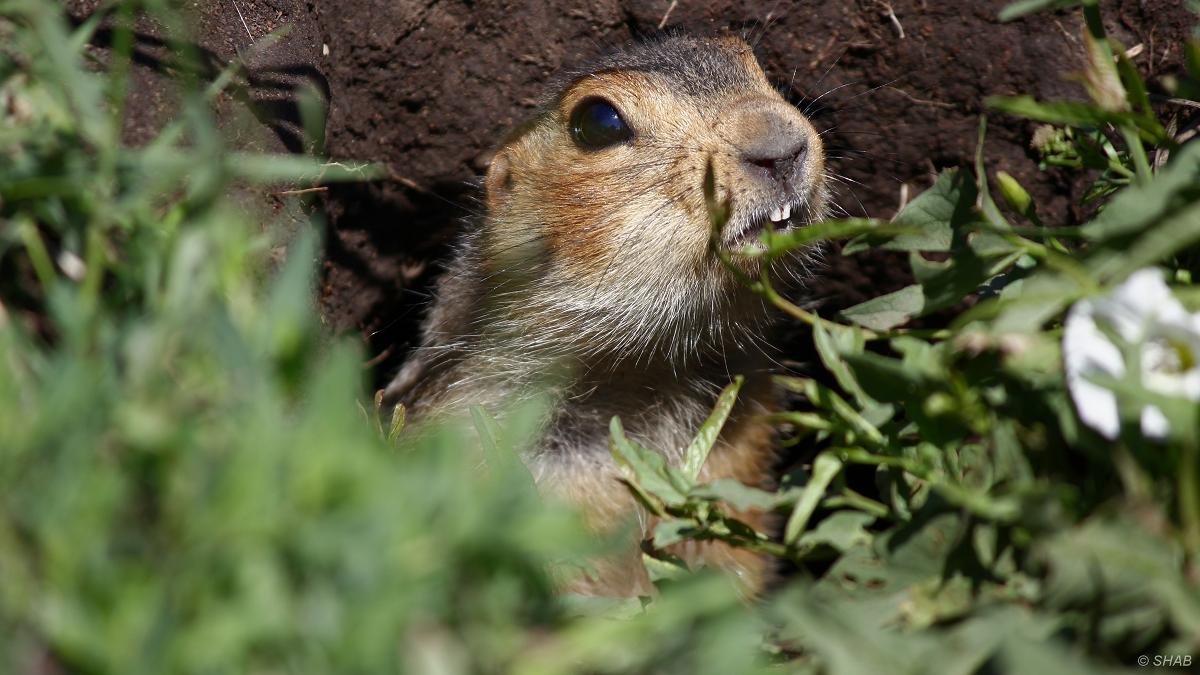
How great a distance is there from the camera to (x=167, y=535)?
60.7 inches

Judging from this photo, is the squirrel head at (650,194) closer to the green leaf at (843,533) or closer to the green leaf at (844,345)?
the green leaf at (844,345)

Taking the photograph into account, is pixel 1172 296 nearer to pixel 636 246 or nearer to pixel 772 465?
pixel 636 246

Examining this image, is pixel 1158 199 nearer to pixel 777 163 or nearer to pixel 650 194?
pixel 777 163

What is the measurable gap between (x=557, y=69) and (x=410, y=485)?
5.45 metres

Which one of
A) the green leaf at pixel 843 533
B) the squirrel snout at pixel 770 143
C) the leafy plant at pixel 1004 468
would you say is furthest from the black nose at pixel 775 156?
the green leaf at pixel 843 533

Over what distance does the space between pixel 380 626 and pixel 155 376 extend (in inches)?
23.5

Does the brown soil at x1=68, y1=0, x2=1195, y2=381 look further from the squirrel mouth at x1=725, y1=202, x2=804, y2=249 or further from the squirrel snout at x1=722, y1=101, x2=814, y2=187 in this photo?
the squirrel mouth at x1=725, y1=202, x2=804, y2=249

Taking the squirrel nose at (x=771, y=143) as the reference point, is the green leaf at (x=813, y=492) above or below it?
below

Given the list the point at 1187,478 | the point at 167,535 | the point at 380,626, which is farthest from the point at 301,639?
the point at 1187,478

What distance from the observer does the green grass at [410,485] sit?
147cm

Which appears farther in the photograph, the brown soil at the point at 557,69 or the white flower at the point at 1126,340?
the brown soil at the point at 557,69

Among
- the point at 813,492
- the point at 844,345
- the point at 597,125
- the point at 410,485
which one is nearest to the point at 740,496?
the point at 813,492

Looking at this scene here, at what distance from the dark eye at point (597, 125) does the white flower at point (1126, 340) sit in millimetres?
3351

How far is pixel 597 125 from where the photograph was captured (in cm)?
533
